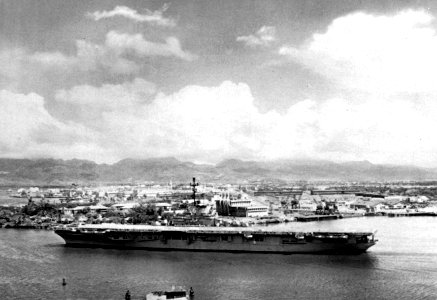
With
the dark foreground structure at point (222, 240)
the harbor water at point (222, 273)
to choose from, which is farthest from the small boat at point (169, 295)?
the dark foreground structure at point (222, 240)

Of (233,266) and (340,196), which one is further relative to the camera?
(340,196)

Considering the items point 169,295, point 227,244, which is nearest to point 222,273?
point 169,295

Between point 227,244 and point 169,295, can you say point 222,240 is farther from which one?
point 169,295

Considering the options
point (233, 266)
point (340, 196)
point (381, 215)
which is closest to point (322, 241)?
point (233, 266)

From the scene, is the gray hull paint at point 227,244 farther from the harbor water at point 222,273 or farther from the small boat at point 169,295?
the small boat at point 169,295

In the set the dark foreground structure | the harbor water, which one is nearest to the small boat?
the harbor water

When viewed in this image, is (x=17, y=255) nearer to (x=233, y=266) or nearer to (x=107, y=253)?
(x=107, y=253)
